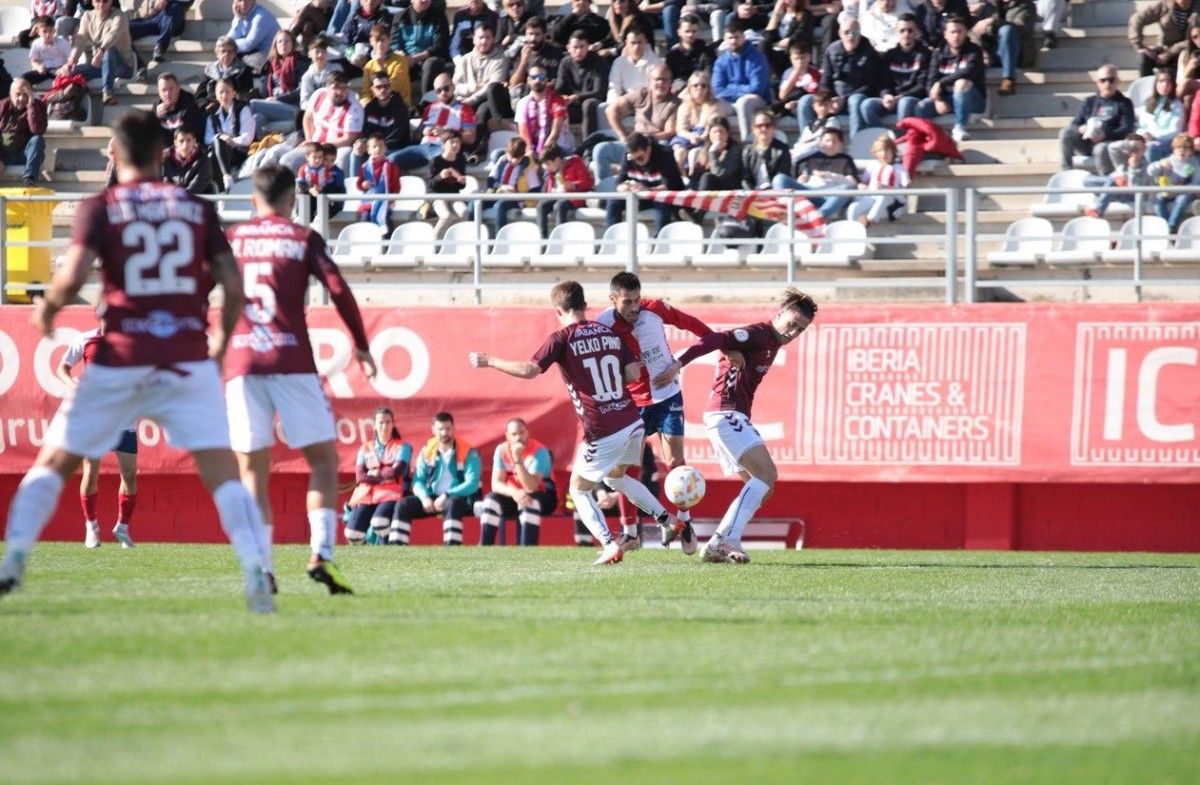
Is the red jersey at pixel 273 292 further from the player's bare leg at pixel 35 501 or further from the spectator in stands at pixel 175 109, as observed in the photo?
the spectator in stands at pixel 175 109

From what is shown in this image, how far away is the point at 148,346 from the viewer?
8023 mm

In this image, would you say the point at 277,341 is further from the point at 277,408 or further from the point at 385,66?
the point at 385,66

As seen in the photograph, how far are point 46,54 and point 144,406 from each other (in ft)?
62.1

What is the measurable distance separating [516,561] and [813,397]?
5219mm

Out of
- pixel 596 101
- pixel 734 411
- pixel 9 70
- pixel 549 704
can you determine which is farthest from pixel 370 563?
pixel 9 70

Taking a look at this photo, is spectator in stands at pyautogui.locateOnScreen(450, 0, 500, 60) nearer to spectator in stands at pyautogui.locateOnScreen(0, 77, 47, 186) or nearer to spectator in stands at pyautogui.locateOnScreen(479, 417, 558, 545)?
spectator in stands at pyautogui.locateOnScreen(0, 77, 47, 186)

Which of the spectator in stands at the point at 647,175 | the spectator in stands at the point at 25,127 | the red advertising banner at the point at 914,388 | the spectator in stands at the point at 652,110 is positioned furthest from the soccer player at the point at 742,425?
the spectator in stands at the point at 25,127

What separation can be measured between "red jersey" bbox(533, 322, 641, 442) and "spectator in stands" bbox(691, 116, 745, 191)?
7225 mm

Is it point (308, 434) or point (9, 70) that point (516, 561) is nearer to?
point (308, 434)

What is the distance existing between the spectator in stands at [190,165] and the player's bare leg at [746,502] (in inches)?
436

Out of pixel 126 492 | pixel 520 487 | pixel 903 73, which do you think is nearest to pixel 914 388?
pixel 520 487

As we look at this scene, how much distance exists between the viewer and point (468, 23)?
23.8 meters

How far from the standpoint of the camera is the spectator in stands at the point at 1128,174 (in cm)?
1927

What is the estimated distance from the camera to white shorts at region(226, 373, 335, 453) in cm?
964
